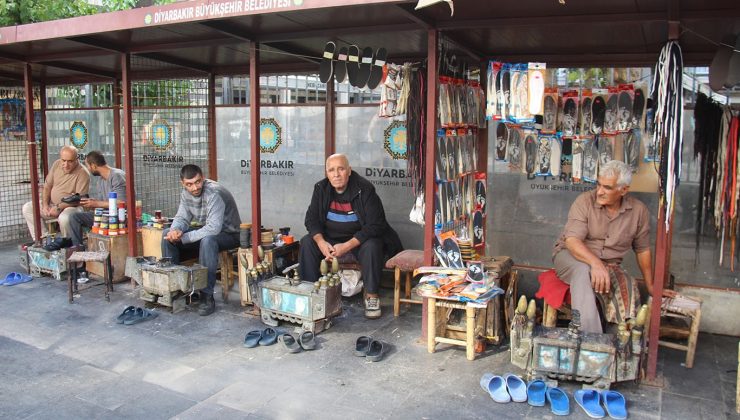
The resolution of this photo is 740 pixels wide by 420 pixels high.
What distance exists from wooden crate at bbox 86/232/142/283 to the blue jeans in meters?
0.62

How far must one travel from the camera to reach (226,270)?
5980 millimetres

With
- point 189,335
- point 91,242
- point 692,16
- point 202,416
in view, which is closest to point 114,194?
point 91,242

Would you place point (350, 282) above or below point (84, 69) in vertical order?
below

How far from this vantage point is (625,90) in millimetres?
5059

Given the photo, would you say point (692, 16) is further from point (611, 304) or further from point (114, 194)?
point (114, 194)

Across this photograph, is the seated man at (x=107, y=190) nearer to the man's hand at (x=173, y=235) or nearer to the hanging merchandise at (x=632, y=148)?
the man's hand at (x=173, y=235)

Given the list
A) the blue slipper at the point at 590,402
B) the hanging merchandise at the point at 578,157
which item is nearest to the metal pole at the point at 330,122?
the hanging merchandise at the point at 578,157

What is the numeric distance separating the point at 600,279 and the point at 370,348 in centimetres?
174

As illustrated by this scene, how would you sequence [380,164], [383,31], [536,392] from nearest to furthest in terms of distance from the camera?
[536,392], [383,31], [380,164]

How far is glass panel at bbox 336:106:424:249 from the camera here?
21.3 ft

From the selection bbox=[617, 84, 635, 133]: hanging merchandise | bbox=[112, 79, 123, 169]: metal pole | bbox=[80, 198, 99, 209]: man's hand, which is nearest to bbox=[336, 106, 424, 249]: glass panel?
bbox=[617, 84, 635, 133]: hanging merchandise

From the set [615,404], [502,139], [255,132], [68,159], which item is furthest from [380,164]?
[68,159]

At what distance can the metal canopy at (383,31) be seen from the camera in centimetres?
404

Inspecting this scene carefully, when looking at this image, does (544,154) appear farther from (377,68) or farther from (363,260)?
(363,260)
